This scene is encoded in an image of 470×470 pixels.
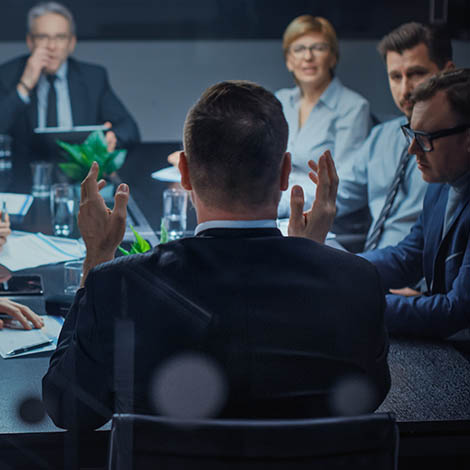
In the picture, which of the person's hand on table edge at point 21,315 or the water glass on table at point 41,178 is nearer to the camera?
the person's hand on table edge at point 21,315

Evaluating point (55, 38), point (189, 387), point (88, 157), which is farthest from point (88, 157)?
point (189, 387)

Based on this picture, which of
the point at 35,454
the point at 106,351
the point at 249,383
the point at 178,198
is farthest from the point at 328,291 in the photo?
the point at 178,198

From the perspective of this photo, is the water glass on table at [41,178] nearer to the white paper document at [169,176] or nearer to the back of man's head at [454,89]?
the white paper document at [169,176]

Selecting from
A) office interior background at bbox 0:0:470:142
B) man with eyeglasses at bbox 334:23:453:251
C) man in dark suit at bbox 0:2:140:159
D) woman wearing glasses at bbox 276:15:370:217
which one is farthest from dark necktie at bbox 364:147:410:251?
office interior background at bbox 0:0:470:142

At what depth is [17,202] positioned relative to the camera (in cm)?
275

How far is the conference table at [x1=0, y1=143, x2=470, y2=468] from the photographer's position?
118 cm

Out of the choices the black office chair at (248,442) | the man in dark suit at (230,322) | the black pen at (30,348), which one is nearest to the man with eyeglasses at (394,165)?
the black pen at (30,348)

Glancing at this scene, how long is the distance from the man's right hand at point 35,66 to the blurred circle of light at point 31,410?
10.1 feet

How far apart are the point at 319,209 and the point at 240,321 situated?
1.55 feet

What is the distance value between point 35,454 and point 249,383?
46cm

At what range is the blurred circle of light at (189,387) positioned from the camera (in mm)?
980

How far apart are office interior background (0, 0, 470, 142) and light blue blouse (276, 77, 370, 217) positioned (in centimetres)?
176

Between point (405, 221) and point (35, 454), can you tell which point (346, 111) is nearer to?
point (405, 221)

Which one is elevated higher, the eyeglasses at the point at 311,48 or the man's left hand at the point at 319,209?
the eyeglasses at the point at 311,48
